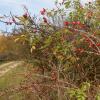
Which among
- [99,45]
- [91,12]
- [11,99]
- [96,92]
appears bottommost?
[11,99]

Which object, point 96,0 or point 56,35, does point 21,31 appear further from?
point 96,0

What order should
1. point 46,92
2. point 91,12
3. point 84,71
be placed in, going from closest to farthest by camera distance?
point 46,92
point 84,71
point 91,12

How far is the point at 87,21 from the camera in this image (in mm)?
7160

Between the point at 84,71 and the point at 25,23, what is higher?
the point at 25,23

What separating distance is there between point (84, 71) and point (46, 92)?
78 cm

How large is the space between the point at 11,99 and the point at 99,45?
3772 millimetres

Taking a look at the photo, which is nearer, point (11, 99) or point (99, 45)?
point (99, 45)

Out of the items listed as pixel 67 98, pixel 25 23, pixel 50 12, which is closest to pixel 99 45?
pixel 67 98

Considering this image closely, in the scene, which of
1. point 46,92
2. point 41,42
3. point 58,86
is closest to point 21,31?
point 41,42

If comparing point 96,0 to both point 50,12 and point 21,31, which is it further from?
point 21,31

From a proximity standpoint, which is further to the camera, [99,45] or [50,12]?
[50,12]

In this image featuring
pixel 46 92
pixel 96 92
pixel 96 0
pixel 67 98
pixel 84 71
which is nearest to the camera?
pixel 96 92

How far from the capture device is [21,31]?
23.8 ft

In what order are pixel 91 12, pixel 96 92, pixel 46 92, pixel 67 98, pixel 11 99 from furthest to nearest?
pixel 11 99
pixel 91 12
pixel 46 92
pixel 67 98
pixel 96 92
